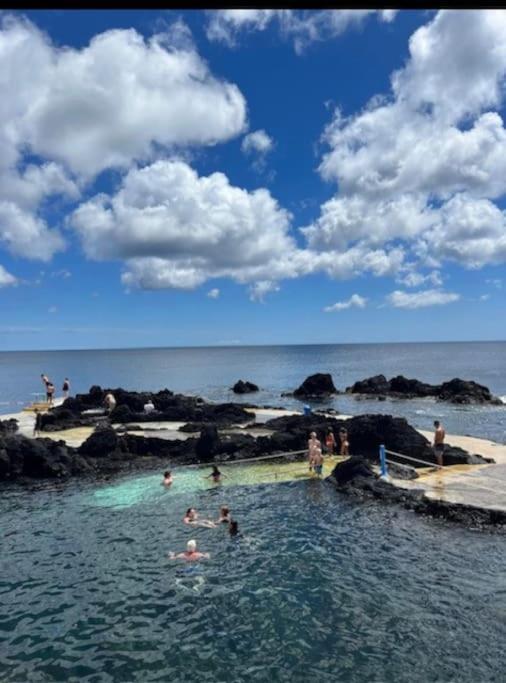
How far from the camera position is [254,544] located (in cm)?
1958

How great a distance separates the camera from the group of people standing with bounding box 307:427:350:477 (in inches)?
1132

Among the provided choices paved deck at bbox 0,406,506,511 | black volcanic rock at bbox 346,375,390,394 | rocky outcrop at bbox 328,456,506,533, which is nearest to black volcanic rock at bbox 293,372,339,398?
black volcanic rock at bbox 346,375,390,394

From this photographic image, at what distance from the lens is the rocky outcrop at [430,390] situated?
7338 centimetres

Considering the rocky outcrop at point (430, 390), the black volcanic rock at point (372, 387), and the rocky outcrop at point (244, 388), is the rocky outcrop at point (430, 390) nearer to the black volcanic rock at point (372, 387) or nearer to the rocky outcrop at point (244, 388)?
the black volcanic rock at point (372, 387)

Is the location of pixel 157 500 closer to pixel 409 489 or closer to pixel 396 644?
pixel 409 489

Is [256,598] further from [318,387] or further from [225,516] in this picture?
[318,387]

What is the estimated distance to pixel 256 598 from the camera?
15.4 meters

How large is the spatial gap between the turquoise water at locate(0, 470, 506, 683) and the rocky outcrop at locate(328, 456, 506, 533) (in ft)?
2.38

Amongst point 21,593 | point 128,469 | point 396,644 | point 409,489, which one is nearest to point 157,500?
point 128,469

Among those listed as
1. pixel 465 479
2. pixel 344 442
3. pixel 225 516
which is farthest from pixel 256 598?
pixel 344 442

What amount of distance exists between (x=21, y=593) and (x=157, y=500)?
9.67m

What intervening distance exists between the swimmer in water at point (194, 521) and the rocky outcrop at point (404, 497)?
7024mm

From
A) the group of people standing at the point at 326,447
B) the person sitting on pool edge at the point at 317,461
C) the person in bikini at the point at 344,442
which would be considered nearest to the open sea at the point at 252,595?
the person sitting on pool edge at the point at 317,461

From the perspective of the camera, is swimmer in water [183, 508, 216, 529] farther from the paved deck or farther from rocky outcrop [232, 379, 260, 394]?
rocky outcrop [232, 379, 260, 394]
